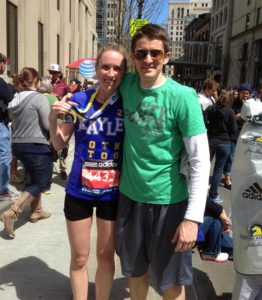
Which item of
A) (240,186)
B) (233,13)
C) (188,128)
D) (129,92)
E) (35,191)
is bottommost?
(35,191)

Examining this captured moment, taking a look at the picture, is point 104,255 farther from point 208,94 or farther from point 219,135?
point 208,94

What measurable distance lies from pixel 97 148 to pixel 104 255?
737mm

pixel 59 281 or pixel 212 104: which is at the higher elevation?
pixel 212 104

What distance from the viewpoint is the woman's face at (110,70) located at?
8.05 feet

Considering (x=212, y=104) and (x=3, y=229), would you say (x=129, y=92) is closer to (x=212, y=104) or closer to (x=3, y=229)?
(x=3, y=229)

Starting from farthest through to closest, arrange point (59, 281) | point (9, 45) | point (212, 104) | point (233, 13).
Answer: point (233, 13)
point (9, 45)
point (212, 104)
point (59, 281)

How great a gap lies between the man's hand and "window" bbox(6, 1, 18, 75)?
12517mm

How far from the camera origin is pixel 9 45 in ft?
45.4

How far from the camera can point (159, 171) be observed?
2.29 meters

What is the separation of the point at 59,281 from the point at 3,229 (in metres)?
1.40

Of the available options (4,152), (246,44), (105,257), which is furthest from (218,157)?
(246,44)

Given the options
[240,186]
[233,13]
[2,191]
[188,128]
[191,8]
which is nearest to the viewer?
[188,128]

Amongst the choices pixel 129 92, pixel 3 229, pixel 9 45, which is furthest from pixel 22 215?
pixel 9 45

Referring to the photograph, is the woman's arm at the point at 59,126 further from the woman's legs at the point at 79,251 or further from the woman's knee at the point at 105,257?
the woman's knee at the point at 105,257
